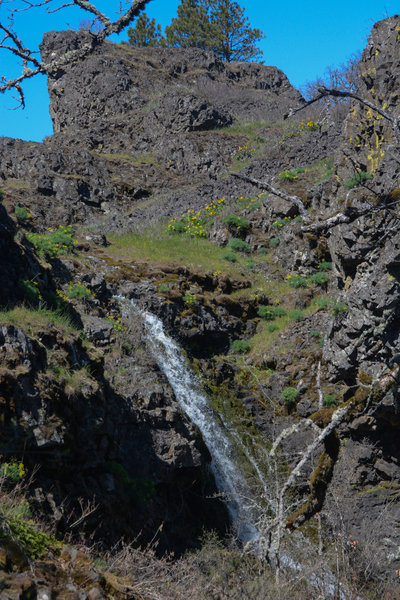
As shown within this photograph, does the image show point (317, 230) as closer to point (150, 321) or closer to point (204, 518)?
point (204, 518)

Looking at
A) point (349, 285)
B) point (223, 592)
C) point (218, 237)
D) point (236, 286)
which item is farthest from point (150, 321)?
point (223, 592)

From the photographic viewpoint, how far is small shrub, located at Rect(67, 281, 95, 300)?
45.5 feet

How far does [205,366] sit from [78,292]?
448cm

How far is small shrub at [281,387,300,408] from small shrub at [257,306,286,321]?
4.05 m

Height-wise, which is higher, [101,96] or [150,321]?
[101,96]

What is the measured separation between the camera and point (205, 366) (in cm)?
1512

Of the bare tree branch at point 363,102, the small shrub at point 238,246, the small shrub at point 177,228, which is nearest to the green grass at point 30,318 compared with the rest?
the bare tree branch at point 363,102

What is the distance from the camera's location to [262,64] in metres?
51.8

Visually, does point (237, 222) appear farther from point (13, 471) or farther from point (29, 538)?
point (29, 538)

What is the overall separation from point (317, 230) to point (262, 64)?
174 ft

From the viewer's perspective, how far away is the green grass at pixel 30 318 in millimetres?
7473

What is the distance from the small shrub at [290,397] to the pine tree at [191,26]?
47.9m

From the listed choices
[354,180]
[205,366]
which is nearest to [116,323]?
[205,366]

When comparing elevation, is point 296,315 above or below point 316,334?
above
